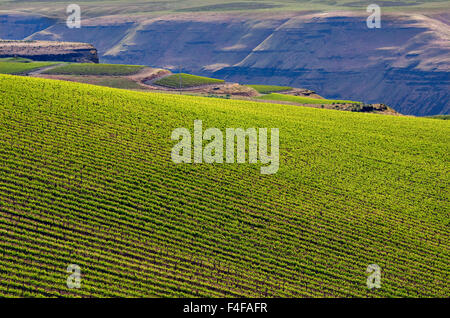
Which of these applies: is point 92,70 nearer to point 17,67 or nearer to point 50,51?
point 17,67

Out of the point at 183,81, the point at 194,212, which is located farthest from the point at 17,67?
the point at 194,212

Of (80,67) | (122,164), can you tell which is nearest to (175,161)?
(122,164)

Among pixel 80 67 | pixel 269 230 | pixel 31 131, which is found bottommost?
pixel 269 230

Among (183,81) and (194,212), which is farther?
(183,81)

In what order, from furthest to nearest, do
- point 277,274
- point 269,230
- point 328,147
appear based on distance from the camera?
1. point 328,147
2. point 269,230
3. point 277,274

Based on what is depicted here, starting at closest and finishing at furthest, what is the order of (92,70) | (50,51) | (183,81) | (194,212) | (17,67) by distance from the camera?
A: (194,212), (183,81), (17,67), (92,70), (50,51)

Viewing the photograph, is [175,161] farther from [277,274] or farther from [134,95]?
[134,95]

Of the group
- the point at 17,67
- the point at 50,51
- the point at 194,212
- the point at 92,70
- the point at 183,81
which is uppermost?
the point at 50,51

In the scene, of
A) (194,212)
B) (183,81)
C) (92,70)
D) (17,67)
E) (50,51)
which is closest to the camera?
(194,212)
